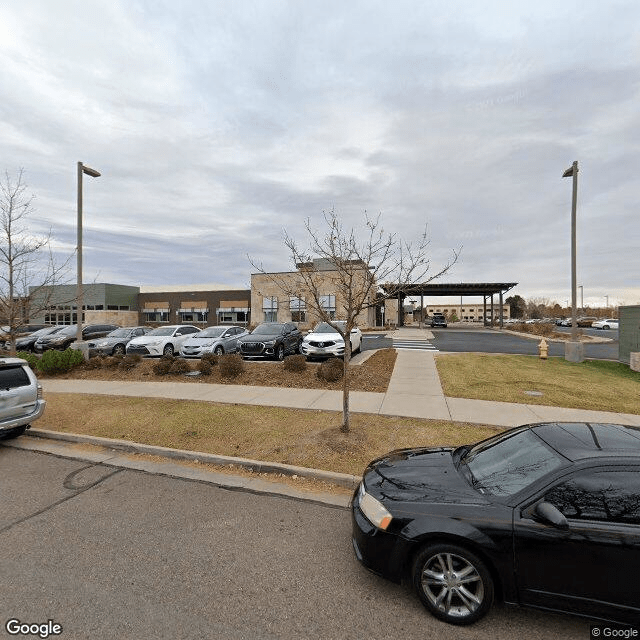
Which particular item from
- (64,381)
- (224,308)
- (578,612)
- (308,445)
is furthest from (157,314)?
(578,612)

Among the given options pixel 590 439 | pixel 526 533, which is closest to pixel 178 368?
pixel 526 533

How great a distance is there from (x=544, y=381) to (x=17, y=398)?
12.6 meters

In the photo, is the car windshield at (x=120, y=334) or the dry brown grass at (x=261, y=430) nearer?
the dry brown grass at (x=261, y=430)

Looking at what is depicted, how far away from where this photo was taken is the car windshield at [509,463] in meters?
2.72

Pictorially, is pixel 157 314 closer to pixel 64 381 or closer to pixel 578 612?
pixel 64 381

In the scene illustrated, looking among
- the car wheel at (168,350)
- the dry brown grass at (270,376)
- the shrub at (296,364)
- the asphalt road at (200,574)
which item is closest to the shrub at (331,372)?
the dry brown grass at (270,376)

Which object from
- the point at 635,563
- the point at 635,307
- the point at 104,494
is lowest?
the point at 104,494

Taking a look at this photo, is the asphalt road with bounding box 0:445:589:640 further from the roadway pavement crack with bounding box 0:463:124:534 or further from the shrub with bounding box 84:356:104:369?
the shrub with bounding box 84:356:104:369

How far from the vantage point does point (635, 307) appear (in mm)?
13945

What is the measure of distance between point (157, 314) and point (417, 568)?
62.3 m

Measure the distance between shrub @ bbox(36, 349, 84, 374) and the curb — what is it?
21.3 ft

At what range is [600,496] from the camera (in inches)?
96.8

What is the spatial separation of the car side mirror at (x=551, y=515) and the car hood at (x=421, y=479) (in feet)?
1.20

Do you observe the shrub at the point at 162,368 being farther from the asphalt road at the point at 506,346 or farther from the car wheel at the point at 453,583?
the asphalt road at the point at 506,346
